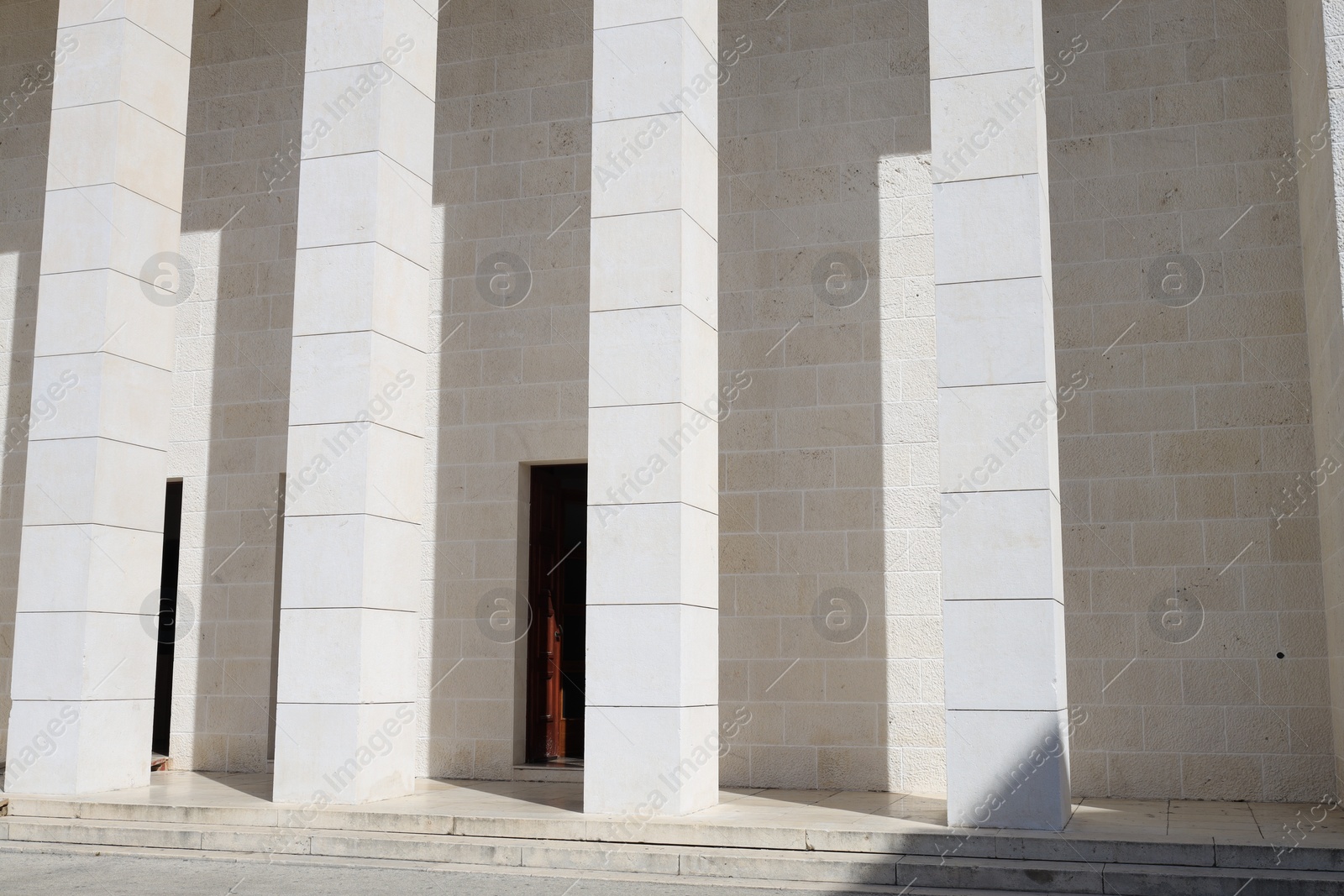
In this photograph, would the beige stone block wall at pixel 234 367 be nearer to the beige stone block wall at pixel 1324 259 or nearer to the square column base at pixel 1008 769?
the square column base at pixel 1008 769

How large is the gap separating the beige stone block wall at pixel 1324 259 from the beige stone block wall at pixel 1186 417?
0.76 feet

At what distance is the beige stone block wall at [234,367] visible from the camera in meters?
13.6

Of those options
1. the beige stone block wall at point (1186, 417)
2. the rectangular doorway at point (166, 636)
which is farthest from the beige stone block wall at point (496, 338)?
the beige stone block wall at point (1186, 417)

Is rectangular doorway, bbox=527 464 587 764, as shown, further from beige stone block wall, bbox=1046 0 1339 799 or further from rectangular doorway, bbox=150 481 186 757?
beige stone block wall, bbox=1046 0 1339 799

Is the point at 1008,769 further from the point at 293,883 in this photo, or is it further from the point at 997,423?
the point at 293,883

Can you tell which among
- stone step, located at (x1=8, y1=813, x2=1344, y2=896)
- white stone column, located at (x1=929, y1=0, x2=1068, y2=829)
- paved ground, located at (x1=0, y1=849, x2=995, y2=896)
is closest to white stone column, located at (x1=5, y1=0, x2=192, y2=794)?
stone step, located at (x1=8, y1=813, x2=1344, y2=896)

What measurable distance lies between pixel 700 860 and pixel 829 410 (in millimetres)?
4995

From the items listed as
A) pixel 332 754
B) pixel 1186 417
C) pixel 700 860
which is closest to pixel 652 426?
pixel 700 860

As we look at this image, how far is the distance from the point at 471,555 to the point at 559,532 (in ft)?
3.29

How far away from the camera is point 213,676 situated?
13.7 meters

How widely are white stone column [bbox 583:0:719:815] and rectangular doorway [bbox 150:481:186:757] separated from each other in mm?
6691

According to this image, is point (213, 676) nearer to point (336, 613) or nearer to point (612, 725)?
point (336, 613)

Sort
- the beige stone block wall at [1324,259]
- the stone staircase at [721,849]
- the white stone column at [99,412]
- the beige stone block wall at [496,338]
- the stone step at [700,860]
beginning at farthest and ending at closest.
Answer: the beige stone block wall at [496,338] < the white stone column at [99,412] < the beige stone block wall at [1324,259] < the stone staircase at [721,849] < the stone step at [700,860]

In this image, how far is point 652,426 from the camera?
9.71 metres
